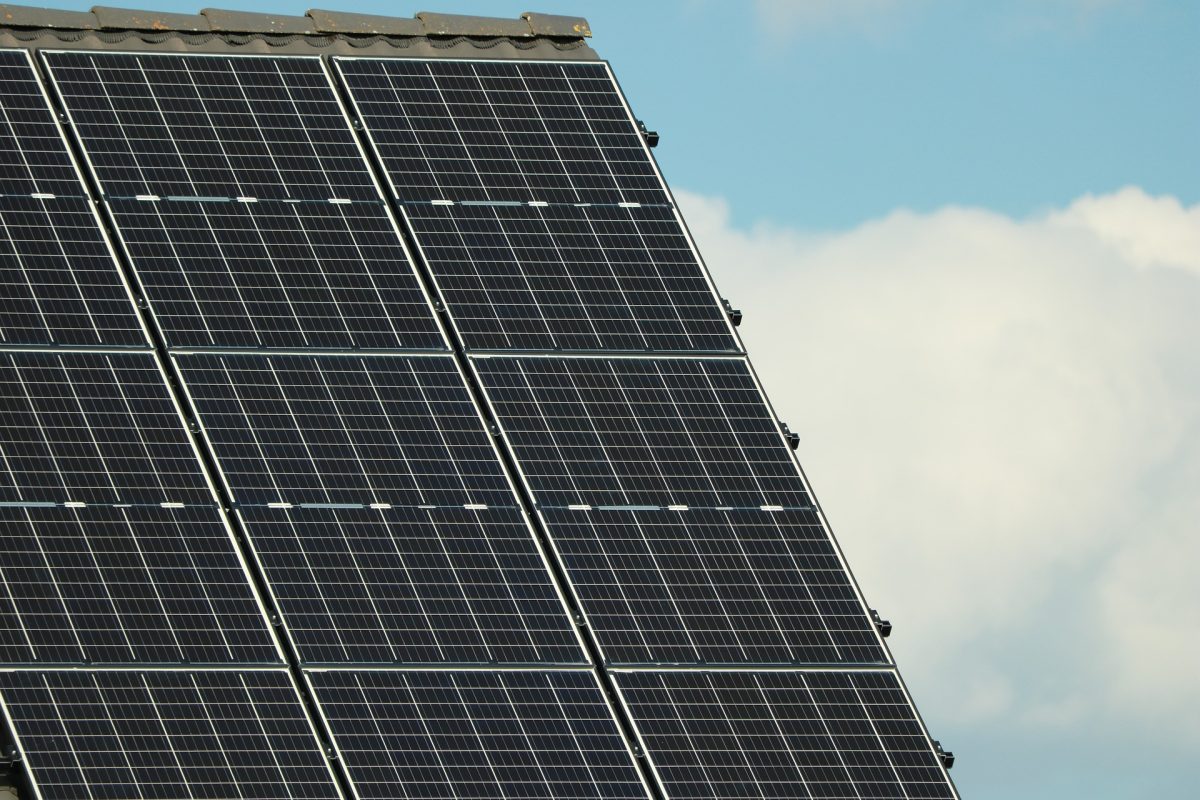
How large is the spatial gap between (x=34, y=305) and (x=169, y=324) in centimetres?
280

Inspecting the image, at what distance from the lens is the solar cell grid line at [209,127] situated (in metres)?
71.7

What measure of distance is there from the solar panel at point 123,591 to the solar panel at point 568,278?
9008 millimetres

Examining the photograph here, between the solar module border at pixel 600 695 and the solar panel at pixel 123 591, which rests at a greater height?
the solar panel at pixel 123 591

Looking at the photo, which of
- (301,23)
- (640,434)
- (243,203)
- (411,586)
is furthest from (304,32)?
(411,586)

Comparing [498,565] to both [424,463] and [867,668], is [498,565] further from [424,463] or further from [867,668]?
[867,668]

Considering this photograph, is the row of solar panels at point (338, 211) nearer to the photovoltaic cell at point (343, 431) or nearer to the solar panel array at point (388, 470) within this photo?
the solar panel array at point (388, 470)

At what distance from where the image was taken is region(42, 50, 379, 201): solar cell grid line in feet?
235

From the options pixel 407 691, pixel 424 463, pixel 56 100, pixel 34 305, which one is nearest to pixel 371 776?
pixel 407 691

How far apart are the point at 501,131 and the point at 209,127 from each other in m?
6.80

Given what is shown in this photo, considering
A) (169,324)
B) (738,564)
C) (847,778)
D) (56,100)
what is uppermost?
(56,100)

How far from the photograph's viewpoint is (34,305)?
6800 centimetres

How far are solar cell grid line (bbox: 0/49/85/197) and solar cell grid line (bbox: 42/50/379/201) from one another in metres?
0.55

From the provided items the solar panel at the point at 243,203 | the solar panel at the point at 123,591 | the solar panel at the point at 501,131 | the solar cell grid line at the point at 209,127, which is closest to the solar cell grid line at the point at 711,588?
the solar panel at the point at 243,203

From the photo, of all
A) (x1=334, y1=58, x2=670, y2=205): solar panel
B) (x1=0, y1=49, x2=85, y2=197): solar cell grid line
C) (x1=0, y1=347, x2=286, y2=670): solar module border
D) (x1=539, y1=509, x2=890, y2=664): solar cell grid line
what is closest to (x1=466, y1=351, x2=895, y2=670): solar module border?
(x1=539, y1=509, x2=890, y2=664): solar cell grid line
